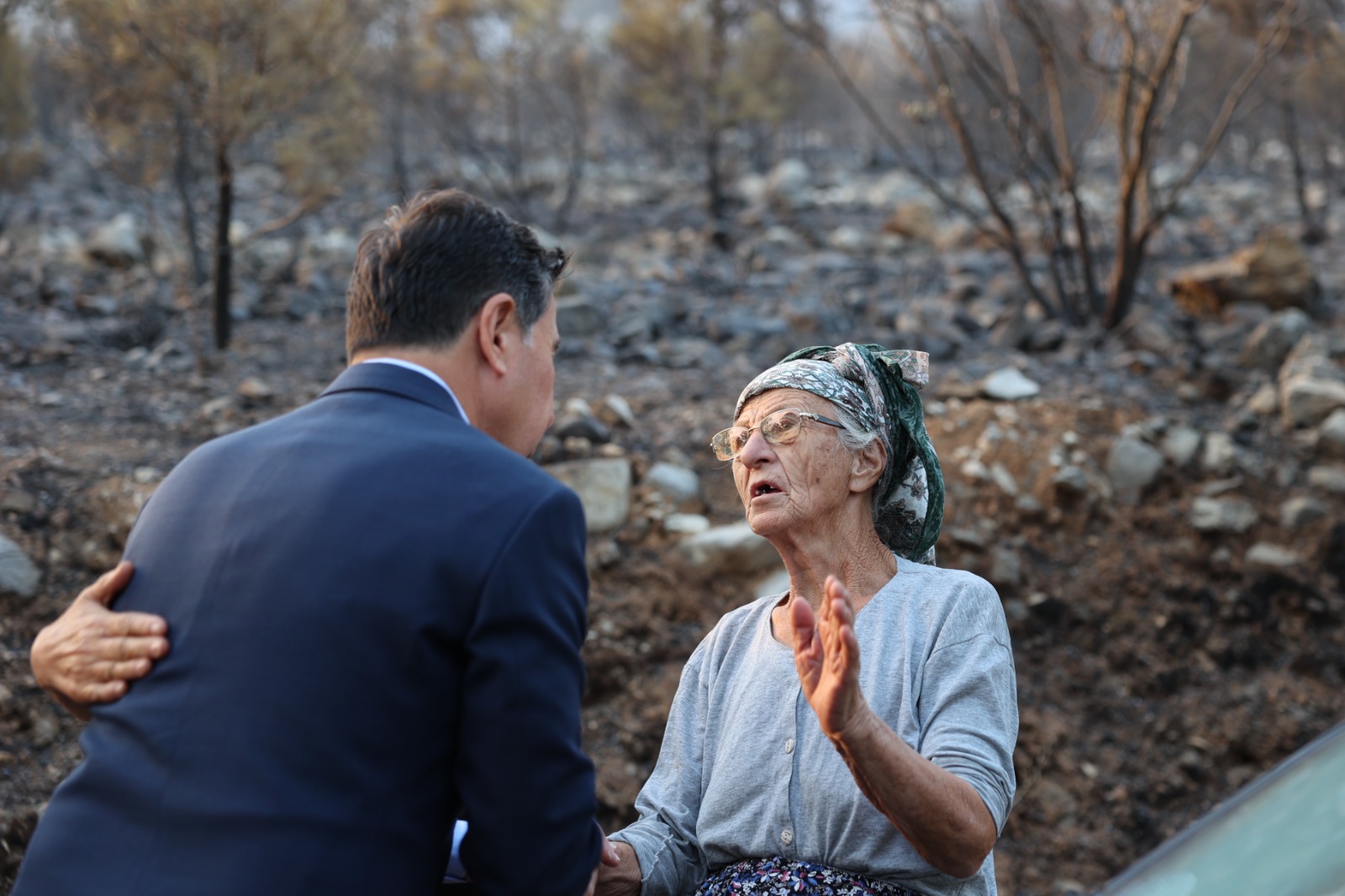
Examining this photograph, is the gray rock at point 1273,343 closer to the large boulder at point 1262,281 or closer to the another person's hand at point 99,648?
the large boulder at point 1262,281

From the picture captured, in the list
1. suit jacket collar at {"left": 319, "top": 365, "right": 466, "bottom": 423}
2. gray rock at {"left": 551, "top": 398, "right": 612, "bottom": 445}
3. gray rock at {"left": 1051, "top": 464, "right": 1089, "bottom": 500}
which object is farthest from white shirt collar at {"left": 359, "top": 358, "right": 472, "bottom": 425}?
gray rock at {"left": 1051, "top": 464, "right": 1089, "bottom": 500}

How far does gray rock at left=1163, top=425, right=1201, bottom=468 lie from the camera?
5.77m

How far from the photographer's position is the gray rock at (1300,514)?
5.39 m

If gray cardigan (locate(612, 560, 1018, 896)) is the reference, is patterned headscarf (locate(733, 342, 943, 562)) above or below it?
above

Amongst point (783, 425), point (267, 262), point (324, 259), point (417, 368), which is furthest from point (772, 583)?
point (324, 259)

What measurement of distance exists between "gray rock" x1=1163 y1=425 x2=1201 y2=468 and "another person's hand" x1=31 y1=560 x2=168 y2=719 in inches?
208

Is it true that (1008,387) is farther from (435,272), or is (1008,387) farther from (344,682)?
(344,682)

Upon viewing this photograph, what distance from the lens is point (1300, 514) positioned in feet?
17.7

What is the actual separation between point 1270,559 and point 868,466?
3632mm

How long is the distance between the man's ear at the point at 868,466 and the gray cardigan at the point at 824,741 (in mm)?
191

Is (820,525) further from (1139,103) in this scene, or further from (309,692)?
(1139,103)

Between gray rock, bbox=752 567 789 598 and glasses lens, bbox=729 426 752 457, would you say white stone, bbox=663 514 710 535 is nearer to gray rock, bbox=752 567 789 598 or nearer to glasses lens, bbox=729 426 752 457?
gray rock, bbox=752 567 789 598

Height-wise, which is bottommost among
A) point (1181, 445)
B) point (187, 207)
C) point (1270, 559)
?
point (1270, 559)

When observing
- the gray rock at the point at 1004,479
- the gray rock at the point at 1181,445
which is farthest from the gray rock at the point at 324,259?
the gray rock at the point at 1181,445
